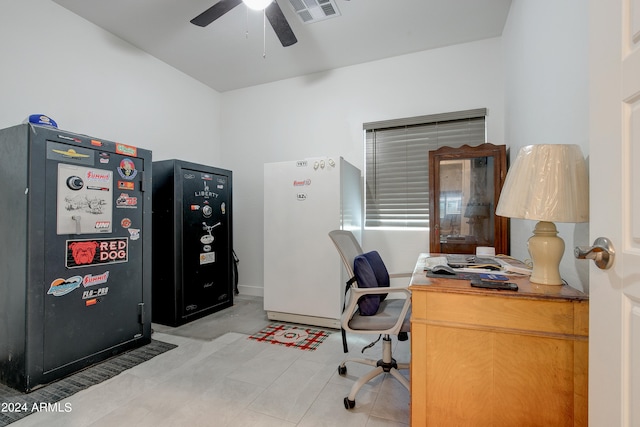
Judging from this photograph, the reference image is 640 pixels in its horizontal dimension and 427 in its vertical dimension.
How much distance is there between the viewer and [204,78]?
377 centimetres

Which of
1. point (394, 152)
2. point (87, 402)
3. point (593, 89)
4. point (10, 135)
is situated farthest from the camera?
point (394, 152)

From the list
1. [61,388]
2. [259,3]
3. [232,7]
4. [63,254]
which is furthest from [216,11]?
[61,388]

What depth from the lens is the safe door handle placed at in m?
0.71

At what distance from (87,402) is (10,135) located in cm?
174

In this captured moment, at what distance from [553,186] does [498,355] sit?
68cm

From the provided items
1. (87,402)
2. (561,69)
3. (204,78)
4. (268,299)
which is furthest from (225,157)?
(561,69)

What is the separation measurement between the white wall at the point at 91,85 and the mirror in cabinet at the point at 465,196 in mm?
3001

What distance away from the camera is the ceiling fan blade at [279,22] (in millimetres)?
2037

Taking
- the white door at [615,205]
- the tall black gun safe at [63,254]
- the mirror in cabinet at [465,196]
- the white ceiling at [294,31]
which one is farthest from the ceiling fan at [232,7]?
the white door at [615,205]

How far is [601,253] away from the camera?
0.73 m

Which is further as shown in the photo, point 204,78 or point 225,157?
point 225,157

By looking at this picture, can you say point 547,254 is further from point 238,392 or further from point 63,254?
point 63,254

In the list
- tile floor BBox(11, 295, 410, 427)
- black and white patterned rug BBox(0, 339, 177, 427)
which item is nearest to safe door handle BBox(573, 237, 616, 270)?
tile floor BBox(11, 295, 410, 427)

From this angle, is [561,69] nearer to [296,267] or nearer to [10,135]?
[296,267]
